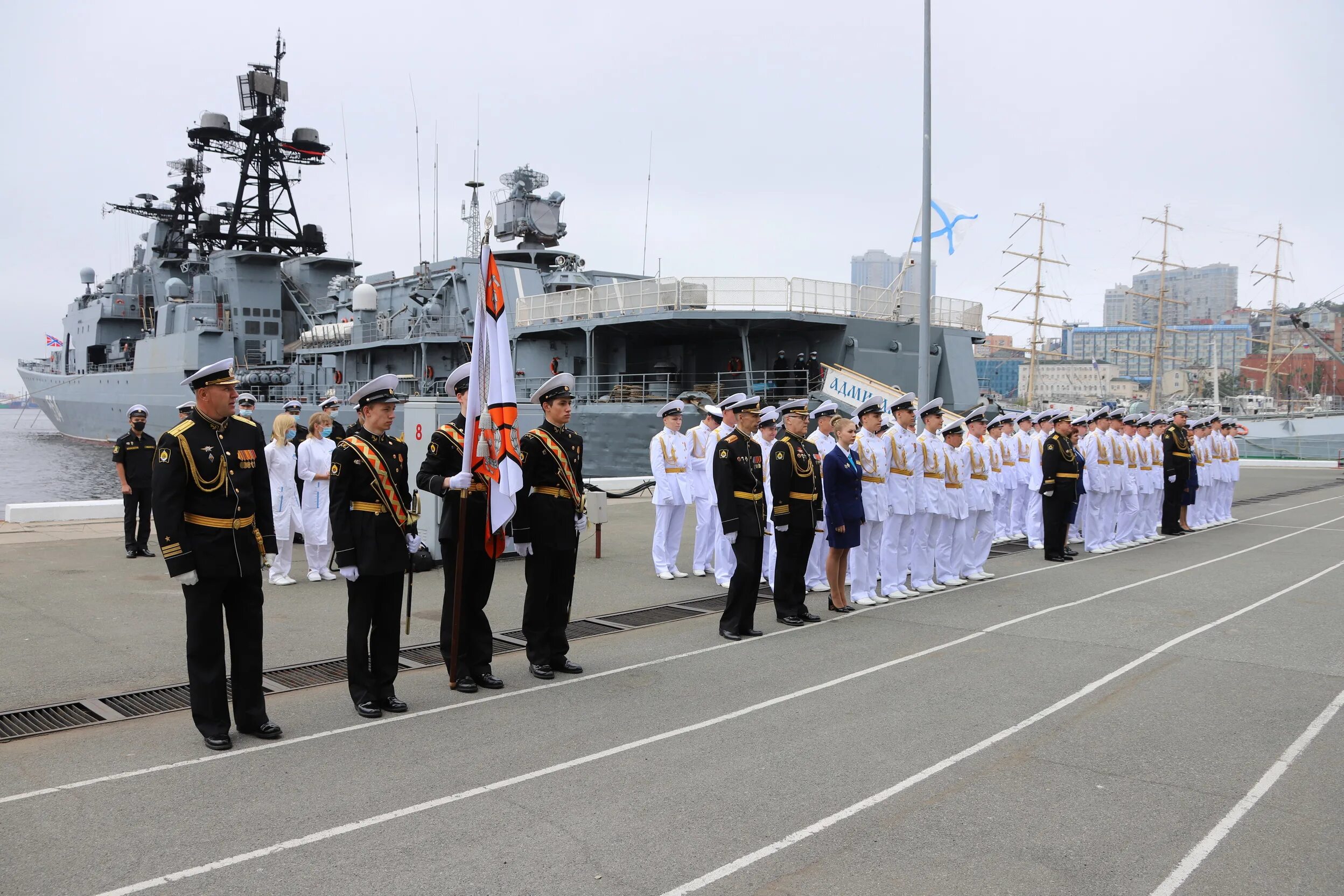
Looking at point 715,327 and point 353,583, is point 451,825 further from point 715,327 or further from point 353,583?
point 715,327

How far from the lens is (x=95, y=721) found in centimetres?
510

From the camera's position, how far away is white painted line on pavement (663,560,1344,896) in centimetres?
336

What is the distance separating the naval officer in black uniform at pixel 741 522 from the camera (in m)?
7.33

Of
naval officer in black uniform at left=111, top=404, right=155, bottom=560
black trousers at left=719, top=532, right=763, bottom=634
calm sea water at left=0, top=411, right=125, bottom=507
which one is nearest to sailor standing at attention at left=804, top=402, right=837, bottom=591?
black trousers at left=719, top=532, right=763, bottom=634

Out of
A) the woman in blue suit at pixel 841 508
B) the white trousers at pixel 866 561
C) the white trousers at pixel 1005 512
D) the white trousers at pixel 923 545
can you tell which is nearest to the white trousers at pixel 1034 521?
the white trousers at pixel 1005 512

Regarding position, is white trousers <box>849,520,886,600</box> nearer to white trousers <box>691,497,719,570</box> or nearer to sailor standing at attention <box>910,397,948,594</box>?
sailor standing at attention <box>910,397,948,594</box>

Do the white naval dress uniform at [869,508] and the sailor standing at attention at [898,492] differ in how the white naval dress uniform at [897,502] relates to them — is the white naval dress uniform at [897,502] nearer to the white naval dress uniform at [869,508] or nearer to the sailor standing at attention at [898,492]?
the sailor standing at attention at [898,492]

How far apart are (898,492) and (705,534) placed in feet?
8.17

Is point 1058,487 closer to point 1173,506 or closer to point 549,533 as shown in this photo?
point 1173,506

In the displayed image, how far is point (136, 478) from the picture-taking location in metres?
10.7

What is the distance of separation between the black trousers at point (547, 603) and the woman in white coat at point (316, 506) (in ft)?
13.5

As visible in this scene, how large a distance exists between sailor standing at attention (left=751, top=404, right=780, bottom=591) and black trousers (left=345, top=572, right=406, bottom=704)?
3.33 meters

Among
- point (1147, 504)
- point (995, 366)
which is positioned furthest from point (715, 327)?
point (995, 366)

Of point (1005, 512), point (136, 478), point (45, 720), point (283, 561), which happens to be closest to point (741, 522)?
point (45, 720)
